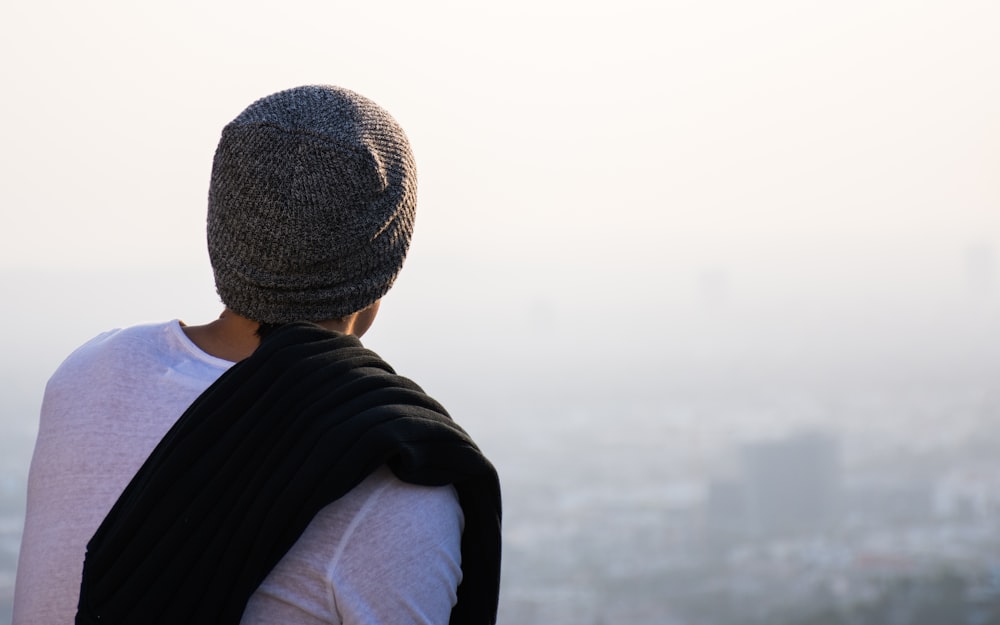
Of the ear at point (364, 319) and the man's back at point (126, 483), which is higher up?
the ear at point (364, 319)

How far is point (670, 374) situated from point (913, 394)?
8270 mm

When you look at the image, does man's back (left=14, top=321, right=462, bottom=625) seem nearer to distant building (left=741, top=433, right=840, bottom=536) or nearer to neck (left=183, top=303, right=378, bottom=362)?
neck (left=183, top=303, right=378, bottom=362)

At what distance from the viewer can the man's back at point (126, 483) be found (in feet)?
2.86

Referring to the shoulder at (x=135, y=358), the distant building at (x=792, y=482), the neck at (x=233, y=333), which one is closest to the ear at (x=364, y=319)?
the neck at (x=233, y=333)

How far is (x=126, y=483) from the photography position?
96cm

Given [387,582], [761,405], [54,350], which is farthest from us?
[761,405]

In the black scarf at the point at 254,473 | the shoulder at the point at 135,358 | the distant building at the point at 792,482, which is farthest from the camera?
the distant building at the point at 792,482

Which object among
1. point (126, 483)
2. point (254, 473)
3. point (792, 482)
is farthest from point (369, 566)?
point (792, 482)

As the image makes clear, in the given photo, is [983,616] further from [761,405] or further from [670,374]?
[670,374]

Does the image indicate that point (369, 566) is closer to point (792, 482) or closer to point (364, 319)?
point (364, 319)

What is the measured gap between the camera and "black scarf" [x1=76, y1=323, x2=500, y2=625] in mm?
858

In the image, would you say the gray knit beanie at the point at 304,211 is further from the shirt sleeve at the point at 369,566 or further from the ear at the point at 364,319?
the shirt sleeve at the point at 369,566

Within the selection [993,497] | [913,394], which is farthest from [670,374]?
[993,497]

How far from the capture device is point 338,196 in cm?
95
